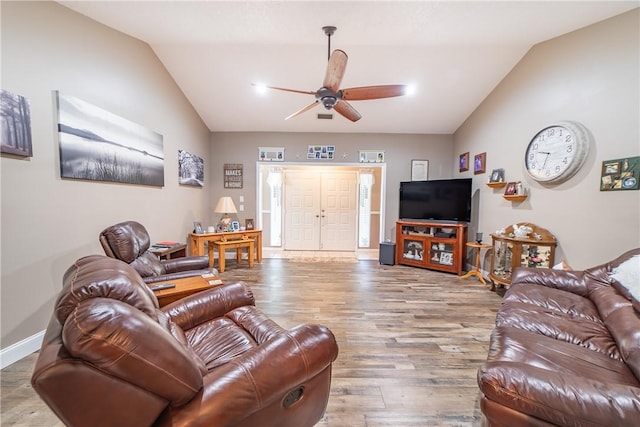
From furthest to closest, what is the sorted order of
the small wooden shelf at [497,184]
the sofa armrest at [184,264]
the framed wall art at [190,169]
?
the framed wall art at [190,169] < the small wooden shelf at [497,184] < the sofa armrest at [184,264]

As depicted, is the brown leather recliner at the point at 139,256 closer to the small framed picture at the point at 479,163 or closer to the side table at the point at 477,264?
the side table at the point at 477,264

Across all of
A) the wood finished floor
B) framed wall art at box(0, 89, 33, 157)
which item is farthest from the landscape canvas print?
the wood finished floor

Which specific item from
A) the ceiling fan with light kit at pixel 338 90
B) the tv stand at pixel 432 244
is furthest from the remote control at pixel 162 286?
the tv stand at pixel 432 244

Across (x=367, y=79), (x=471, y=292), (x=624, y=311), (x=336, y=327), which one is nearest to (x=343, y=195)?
(x=367, y=79)

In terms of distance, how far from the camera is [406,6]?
7.75 feet

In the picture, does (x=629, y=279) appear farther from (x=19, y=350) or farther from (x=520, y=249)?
(x=19, y=350)

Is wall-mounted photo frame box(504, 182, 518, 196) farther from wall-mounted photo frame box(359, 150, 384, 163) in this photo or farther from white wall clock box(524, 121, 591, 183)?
wall-mounted photo frame box(359, 150, 384, 163)

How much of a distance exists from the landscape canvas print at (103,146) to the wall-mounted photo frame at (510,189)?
4638 millimetres

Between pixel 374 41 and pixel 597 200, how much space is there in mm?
2808

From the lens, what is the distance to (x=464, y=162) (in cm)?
466

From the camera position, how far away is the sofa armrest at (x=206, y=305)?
1.61 metres

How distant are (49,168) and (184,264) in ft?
4.43

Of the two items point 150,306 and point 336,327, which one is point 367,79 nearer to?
point 336,327

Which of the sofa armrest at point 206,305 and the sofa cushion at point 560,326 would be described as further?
the sofa armrest at point 206,305
